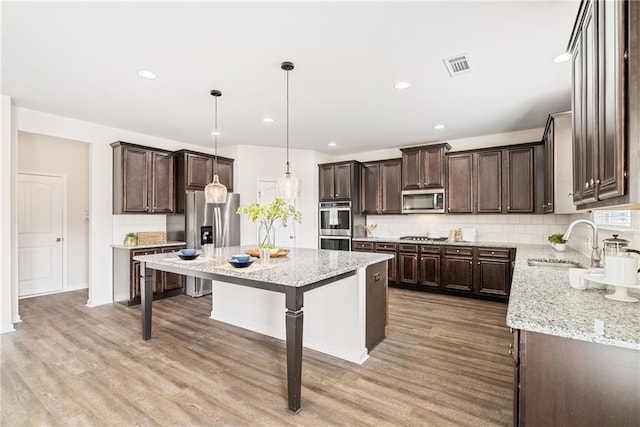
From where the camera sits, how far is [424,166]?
18.0 ft

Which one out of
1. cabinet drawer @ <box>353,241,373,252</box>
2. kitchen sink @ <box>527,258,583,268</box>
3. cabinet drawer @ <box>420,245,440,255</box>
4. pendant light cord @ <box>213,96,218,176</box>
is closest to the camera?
kitchen sink @ <box>527,258,583,268</box>

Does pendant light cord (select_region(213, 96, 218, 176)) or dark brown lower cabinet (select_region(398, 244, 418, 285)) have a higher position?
pendant light cord (select_region(213, 96, 218, 176))

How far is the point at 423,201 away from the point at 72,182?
6.35 metres

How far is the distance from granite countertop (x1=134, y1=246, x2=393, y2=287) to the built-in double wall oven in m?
2.76

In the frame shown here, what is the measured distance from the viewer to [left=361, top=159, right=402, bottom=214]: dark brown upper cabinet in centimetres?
589

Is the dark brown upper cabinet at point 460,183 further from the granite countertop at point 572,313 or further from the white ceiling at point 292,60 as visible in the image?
the granite countertop at point 572,313

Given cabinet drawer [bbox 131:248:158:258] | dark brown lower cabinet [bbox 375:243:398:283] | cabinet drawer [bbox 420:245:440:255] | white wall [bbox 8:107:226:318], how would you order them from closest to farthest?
1. white wall [bbox 8:107:226:318]
2. cabinet drawer [bbox 131:248:158:258]
3. cabinet drawer [bbox 420:245:440:255]
4. dark brown lower cabinet [bbox 375:243:398:283]

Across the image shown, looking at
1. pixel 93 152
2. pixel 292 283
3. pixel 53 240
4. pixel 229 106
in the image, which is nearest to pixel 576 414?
pixel 292 283

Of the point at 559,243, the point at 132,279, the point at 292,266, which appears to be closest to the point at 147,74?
the point at 292,266

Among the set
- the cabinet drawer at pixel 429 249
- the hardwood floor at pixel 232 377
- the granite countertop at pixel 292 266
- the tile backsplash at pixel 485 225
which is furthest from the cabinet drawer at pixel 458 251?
the granite countertop at pixel 292 266

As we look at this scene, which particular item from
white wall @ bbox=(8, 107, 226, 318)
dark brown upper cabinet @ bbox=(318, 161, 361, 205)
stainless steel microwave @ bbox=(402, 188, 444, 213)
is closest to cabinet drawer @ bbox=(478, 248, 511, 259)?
stainless steel microwave @ bbox=(402, 188, 444, 213)

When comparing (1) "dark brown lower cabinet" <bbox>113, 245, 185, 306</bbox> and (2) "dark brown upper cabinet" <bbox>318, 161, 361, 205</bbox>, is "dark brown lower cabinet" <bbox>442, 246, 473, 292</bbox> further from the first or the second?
(1) "dark brown lower cabinet" <bbox>113, 245, 185, 306</bbox>

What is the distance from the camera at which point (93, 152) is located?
4.62m

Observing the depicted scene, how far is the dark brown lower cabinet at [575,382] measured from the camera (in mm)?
1164
